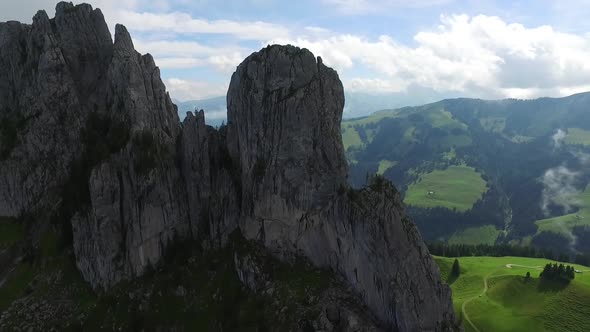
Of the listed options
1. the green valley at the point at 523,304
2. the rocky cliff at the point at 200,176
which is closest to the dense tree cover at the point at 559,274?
the green valley at the point at 523,304

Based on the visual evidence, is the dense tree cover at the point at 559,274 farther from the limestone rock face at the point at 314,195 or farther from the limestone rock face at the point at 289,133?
the limestone rock face at the point at 289,133

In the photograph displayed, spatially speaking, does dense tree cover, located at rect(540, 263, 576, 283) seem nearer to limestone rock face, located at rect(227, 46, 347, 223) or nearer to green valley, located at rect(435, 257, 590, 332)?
green valley, located at rect(435, 257, 590, 332)

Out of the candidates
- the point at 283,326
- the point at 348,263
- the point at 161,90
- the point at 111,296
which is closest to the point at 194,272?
the point at 111,296

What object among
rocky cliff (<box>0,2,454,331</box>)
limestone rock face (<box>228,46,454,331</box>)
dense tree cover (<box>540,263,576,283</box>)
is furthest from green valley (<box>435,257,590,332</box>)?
rocky cliff (<box>0,2,454,331</box>)

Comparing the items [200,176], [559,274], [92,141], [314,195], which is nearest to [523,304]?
[559,274]

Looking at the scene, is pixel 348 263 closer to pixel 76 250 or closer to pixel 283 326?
pixel 283 326

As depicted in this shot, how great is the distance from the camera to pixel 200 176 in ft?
289

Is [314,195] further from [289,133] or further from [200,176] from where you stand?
[200,176]

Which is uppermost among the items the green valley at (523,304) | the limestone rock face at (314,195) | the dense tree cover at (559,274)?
the limestone rock face at (314,195)

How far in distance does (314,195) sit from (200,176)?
86.4ft

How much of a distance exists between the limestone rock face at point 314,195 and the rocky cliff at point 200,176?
21cm

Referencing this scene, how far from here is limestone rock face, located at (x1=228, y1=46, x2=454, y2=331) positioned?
232 ft

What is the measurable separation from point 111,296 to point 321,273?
4160cm

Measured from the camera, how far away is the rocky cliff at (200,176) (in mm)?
72062
